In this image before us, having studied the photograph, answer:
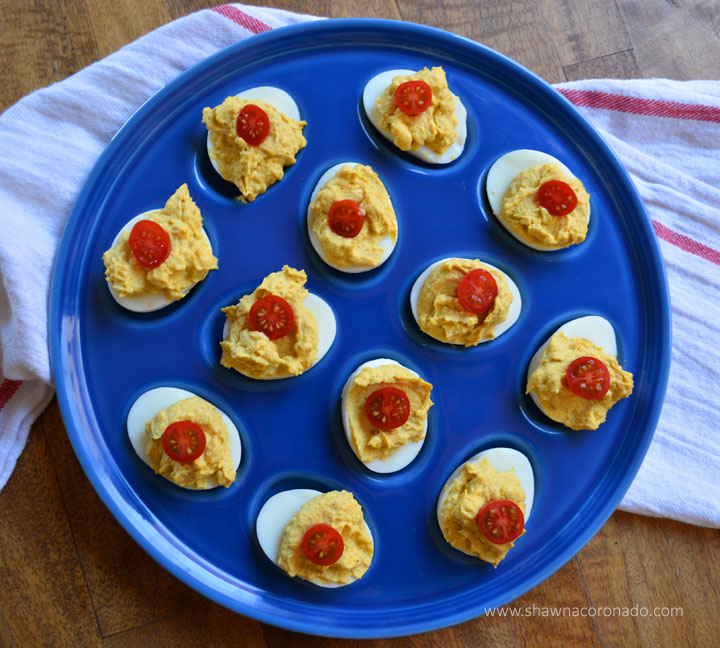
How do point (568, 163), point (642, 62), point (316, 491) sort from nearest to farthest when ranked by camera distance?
point (316, 491)
point (568, 163)
point (642, 62)

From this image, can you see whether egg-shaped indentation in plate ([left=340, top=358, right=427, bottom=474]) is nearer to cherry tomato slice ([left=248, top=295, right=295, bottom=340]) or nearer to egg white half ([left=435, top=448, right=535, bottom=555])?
egg white half ([left=435, top=448, right=535, bottom=555])

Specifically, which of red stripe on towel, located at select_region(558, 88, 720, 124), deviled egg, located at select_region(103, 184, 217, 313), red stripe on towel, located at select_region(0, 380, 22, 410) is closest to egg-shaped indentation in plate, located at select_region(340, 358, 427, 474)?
deviled egg, located at select_region(103, 184, 217, 313)

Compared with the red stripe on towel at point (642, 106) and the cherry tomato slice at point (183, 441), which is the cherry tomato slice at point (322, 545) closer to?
the cherry tomato slice at point (183, 441)

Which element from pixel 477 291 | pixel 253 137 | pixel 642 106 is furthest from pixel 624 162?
pixel 253 137

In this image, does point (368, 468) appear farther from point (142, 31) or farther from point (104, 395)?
point (142, 31)

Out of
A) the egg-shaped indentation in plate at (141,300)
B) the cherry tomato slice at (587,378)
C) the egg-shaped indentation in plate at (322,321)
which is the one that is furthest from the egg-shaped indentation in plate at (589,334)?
the egg-shaped indentation in plate at (141,300)

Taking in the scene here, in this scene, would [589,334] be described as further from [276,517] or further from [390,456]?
[276,517]

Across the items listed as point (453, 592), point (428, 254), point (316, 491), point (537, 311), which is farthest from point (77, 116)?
point (453, 592)
